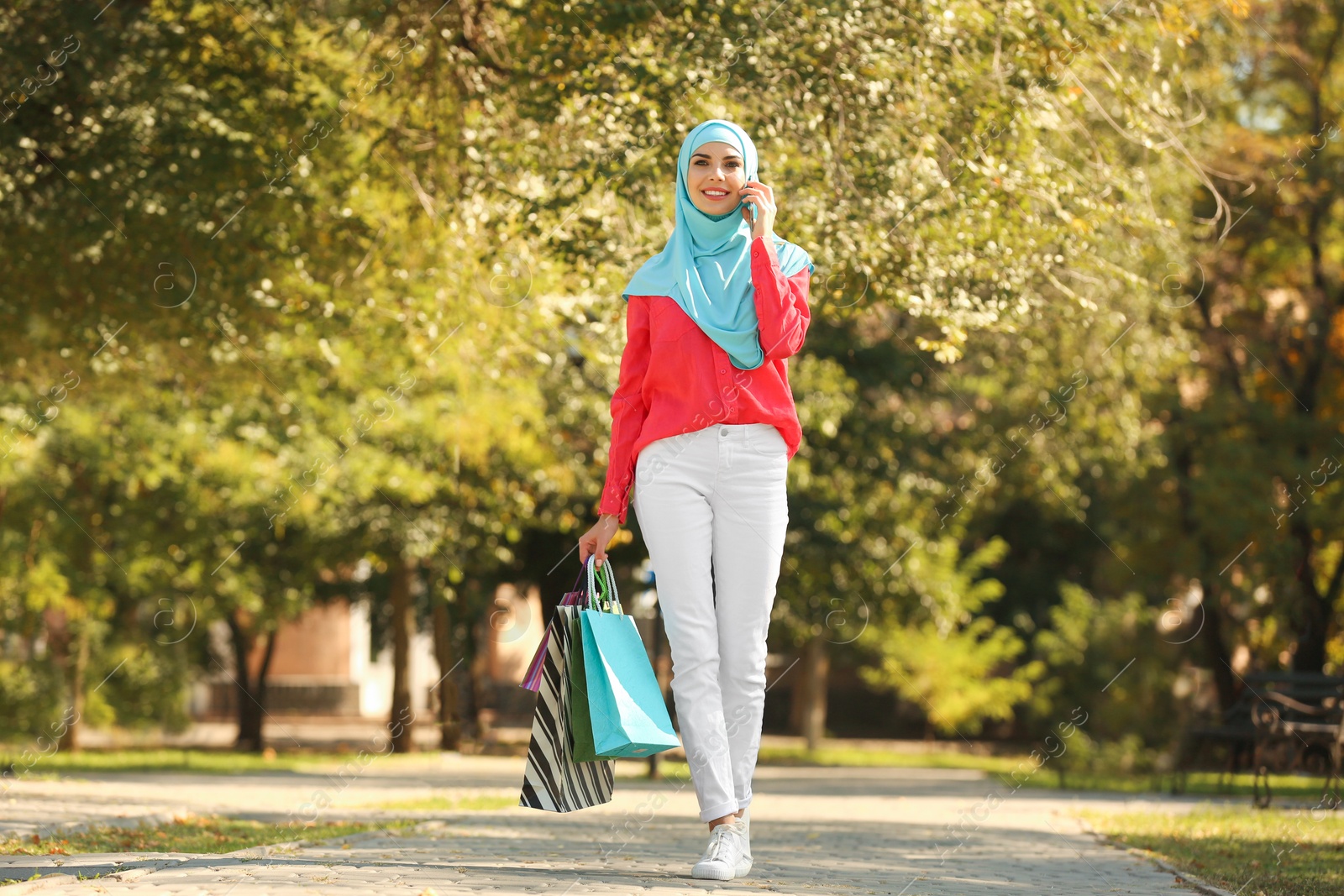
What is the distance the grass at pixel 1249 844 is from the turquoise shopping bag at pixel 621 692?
2339mm

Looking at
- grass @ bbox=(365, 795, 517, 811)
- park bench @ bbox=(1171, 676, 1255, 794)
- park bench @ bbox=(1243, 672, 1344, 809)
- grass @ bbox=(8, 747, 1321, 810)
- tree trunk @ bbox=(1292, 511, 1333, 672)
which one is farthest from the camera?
tree trunk @ bbox=(1292, 511, 1333, 672)

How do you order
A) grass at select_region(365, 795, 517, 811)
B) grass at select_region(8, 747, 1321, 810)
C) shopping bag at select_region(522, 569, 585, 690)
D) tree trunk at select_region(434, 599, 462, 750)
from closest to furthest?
1. shopping bag at select_region(522, 569, 585, 690)
2. grass at select_region(365, 795, 517, 811)
3. grass at select_region(8, 747, 1321, 810)
4. tree trunk at select_region(434, 599, 462, 750)

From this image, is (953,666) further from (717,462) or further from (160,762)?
(717,462)

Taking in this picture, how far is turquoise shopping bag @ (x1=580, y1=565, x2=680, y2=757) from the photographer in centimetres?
441

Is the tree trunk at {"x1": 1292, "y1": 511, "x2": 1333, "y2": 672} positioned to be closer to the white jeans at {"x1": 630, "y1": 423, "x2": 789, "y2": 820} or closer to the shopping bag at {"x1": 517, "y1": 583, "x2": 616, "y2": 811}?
the white jeans at {"x1": 630, "y1": 423, "x2": 789, "y2": 820}

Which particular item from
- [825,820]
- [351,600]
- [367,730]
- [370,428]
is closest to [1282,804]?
[825,820]

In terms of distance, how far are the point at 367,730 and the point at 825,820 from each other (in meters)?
24.4

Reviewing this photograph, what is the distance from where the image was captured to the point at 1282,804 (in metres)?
11.3

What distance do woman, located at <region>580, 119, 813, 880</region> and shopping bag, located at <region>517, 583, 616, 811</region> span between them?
0.32 meters

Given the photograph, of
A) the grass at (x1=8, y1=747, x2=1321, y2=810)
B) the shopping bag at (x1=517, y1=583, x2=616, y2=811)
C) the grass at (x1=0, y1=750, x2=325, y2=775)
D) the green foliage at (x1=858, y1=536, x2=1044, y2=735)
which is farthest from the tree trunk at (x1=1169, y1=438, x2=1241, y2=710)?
the shopping bag at (x1=517, y1=583, x2=616, y2=811)

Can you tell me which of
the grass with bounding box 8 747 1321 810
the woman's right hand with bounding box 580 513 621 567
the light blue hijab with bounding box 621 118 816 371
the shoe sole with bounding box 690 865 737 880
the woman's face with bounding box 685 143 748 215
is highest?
the woman's face with bounding box 685 143 748 215

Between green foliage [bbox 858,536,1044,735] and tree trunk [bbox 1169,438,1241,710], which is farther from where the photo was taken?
green foliage [bbox 858,536,1044,735]

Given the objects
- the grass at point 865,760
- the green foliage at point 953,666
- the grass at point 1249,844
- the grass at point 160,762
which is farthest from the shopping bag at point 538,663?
the green foliage at point 953,666

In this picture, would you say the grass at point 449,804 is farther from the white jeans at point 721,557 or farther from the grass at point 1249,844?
the white jeans at point 721,557
